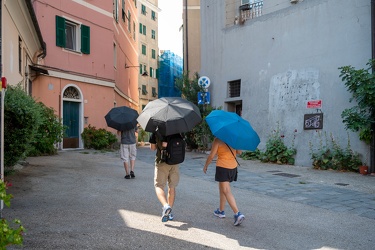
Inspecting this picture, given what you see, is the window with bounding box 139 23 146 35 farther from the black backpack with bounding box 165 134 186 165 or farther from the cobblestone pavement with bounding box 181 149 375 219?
the black backpack with bounding box 165 134 186 165

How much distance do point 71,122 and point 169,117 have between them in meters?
13.9

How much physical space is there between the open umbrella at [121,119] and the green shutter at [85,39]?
10.7 m

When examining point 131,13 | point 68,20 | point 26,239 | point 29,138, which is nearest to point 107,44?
point 68,20

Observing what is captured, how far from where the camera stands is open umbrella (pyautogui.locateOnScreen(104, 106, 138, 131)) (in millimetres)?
7941

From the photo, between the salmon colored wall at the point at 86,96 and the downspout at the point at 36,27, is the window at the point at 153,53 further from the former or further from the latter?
the downspout at the point at 36,27

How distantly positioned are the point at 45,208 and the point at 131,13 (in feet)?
83.2

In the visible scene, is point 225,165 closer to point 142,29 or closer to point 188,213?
point 188,213

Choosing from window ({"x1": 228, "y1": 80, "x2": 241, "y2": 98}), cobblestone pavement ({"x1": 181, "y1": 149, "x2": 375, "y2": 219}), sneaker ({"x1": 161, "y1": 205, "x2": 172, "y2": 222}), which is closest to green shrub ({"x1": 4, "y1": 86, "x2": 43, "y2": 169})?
sneaker ({"x1": 161, "y1": 205, "x2": 172, "y2": 222})

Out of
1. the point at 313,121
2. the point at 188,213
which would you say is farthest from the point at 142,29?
the point at 188,213

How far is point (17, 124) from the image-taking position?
673 cm

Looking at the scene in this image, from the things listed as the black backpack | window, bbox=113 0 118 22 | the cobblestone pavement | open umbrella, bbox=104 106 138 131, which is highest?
window, bbox=113 0 118 22

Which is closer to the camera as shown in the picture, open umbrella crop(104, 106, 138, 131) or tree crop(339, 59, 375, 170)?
open umbrella crop(104, 106, 138, 131)

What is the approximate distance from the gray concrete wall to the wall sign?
145 millimetres

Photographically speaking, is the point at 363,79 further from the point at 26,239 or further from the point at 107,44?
the point at 107,44
